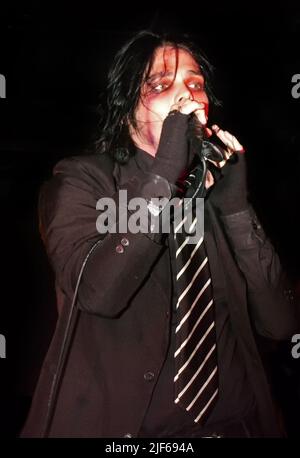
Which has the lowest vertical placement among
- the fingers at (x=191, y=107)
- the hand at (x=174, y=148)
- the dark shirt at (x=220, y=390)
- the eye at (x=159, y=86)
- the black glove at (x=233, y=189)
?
the dark shirt at (x=220, y=390)

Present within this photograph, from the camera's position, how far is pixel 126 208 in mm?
1051

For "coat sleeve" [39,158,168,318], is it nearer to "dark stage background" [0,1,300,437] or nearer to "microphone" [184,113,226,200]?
"microphone" [184,113,226,200]

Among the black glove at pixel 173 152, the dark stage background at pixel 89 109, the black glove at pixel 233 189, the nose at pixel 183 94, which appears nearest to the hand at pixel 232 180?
the black glove at pixel 233 189

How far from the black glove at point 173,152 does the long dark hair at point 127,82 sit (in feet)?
0.99

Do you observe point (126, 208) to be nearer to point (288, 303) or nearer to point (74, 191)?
point (74, 191)

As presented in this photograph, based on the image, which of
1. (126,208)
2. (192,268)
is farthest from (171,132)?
(192,268)

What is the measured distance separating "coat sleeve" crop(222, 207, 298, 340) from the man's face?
1.11 ft

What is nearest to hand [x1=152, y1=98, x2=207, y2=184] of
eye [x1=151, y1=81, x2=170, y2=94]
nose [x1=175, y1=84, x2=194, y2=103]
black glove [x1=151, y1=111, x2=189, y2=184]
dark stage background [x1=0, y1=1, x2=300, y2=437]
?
black glove [x1=151, y1=111, x2=189, y2=184]

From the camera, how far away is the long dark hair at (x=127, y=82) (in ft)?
4.66

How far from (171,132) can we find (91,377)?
604 millimetres

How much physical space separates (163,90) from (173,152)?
1.12 ft

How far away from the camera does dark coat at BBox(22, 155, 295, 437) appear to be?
103 centimetres

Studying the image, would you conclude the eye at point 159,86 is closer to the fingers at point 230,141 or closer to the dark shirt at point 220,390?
the fingers at point 230,141

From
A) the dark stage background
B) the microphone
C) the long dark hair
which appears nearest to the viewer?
the microphone
